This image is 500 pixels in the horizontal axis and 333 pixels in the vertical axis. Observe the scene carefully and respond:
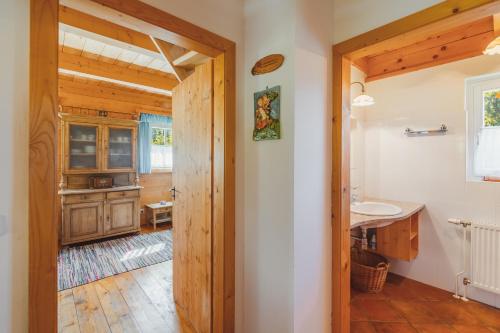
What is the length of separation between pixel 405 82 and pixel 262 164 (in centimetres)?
218

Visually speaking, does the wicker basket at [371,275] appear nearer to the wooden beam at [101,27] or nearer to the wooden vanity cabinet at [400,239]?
the wooden vanity cabinet at [400,239]

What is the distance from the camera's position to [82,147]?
3.65 meters

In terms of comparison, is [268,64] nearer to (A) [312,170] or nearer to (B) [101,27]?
(A) [312,170]

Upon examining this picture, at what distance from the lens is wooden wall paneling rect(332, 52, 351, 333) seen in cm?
140

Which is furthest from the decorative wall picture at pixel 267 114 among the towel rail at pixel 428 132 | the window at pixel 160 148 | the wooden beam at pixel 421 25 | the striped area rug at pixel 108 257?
the window at pixel 160 148

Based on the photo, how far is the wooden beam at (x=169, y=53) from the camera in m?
1.91

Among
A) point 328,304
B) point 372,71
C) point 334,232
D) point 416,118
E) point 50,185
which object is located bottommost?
point 328,304

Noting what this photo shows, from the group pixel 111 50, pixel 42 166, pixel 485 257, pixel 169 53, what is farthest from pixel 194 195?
pixel 485 257

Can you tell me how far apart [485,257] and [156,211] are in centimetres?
450

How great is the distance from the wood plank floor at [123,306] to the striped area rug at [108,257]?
193 millimetres

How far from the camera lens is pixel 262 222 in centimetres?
142

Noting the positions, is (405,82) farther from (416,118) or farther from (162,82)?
(162,82)

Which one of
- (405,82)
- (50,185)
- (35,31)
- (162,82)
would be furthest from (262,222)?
(162,82)

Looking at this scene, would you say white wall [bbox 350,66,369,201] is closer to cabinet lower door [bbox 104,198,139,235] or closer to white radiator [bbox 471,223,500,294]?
white radiator [bbox 471,223,500,294]
